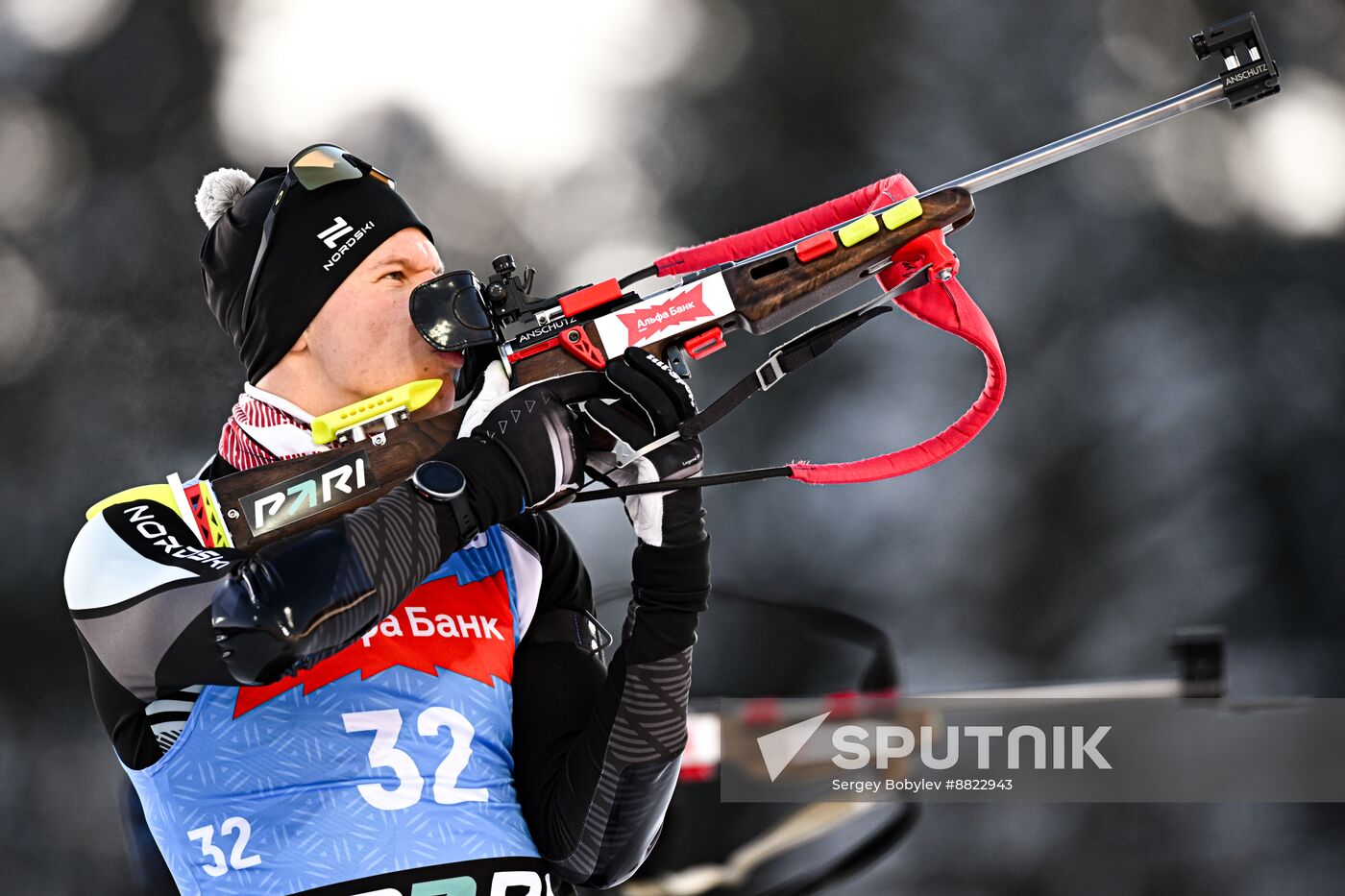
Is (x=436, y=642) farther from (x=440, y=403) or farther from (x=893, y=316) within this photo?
(x=893, y=316)

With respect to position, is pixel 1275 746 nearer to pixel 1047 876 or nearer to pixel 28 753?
pixel 1047 876

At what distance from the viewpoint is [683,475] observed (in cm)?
121

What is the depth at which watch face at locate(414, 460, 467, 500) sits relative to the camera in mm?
1054

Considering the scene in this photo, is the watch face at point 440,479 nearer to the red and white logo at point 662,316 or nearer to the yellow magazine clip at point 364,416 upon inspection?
the yellow magazine clip at point 364,416

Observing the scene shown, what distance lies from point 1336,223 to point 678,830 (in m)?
2.19

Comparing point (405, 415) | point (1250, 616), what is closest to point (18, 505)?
point (405, 415)

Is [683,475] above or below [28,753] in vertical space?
above

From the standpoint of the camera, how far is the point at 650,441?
1.19 meters

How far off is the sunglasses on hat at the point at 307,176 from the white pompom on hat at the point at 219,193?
0.38ft

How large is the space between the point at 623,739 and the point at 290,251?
2.08ft

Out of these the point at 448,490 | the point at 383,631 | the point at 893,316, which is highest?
the point at 893,316

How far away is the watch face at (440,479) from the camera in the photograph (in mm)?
1054

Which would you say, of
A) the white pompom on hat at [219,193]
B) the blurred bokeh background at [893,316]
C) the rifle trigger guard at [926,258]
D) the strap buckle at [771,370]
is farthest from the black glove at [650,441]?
the blurred bokeh background at [893,316]

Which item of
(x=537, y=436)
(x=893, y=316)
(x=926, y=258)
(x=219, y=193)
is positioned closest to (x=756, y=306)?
(x=926, y=258)
